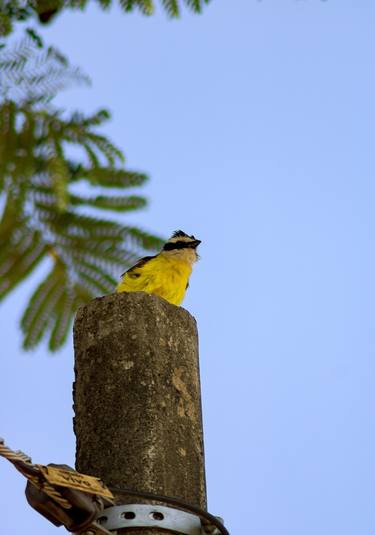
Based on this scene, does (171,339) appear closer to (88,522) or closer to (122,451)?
(122,451)

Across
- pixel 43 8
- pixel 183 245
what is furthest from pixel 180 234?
pixel 43 8

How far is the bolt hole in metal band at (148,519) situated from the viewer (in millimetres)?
3494

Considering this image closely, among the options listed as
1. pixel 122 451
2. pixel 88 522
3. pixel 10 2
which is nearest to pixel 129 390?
pixel 122 451

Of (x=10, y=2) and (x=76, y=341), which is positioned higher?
(x=10, y=2)

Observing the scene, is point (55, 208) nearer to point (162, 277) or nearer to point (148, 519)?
point (148, 519)

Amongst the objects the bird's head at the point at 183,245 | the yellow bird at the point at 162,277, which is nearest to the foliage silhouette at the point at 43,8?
the yellow bird at the point at 162,277

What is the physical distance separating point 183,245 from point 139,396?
19.6ft

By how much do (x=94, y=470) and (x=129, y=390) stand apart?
0.30 m

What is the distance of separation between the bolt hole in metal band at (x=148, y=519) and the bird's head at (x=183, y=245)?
570 cm

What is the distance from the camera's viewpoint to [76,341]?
13.8ft

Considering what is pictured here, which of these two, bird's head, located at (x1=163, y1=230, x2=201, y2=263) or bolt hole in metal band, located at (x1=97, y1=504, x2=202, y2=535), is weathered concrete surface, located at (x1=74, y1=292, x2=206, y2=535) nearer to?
bolt hole in metal band, located at (x1=97, y1=504, x2=202, y2=535)

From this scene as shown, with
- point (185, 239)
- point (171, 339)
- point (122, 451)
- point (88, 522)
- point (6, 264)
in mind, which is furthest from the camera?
point (185, 239)

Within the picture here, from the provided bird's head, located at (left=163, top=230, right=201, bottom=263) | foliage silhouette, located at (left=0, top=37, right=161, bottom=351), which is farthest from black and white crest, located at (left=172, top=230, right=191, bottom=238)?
foliage silhouette, located at (left=0, top=37, right=161, bottom=351)

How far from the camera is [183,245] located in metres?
9.85
